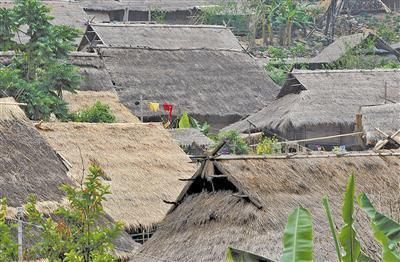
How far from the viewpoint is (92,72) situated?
27.1 meters

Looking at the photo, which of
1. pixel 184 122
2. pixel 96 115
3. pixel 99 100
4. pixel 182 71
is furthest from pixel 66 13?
pixel 96 115

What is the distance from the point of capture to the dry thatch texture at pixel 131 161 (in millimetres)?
16906

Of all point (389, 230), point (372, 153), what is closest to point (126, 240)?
point (372, 153)

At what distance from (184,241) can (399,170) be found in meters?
2.66

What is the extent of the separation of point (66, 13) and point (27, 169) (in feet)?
67.7

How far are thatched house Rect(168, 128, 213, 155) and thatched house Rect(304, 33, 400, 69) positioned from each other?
35.1 ft

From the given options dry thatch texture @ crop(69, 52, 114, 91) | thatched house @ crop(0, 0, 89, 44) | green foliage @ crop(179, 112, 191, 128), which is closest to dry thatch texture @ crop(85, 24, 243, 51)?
dry thatch texture @ crop(69, 52, 114, 91)

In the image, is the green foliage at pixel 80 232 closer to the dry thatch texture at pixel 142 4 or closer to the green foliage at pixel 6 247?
the green foliage at pixel 6 247

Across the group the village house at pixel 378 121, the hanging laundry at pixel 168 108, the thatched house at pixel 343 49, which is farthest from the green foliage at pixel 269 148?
the thatched house at pixel 343 49

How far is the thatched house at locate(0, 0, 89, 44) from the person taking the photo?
1377 inches

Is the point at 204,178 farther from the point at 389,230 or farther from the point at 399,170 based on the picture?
the point at 389,230

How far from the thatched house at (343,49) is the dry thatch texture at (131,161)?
1460 cm

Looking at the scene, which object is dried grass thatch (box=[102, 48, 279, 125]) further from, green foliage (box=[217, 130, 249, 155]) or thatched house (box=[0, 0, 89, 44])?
thatched house (box=[0, 0, 89, 44])

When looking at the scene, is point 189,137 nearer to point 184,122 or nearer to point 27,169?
point 184,122
